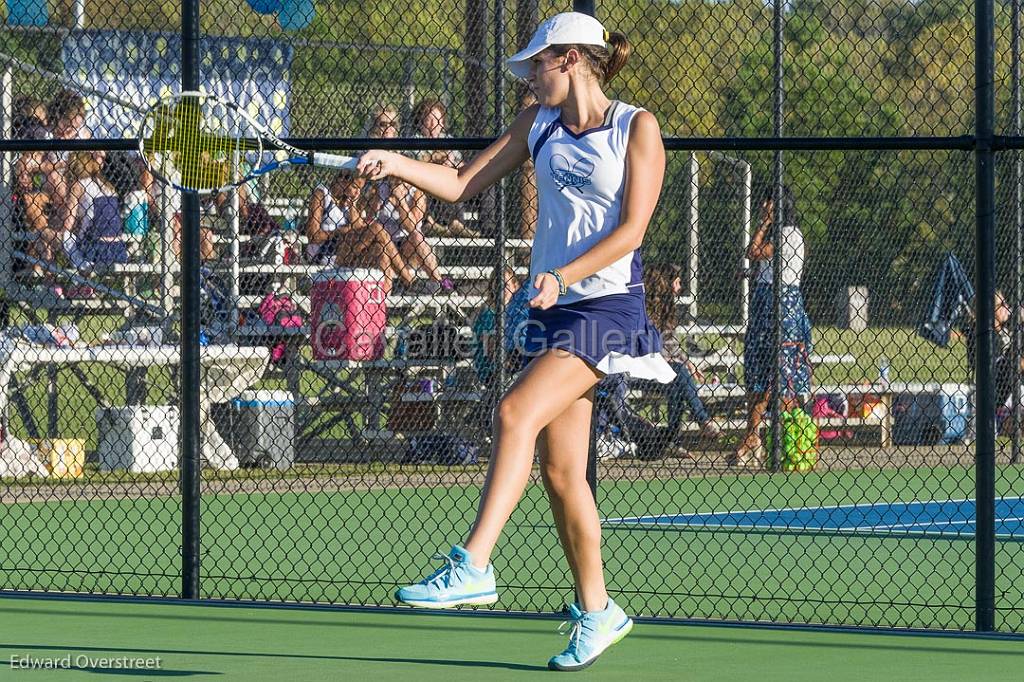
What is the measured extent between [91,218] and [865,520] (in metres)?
5.29

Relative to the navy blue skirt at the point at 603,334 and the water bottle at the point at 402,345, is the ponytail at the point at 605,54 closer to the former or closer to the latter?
the navy blue skirt at the point at 603,334

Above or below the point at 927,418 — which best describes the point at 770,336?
above

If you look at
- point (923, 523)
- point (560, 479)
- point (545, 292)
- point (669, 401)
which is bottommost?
point (923, 523)

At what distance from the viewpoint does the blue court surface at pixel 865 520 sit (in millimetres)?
8617

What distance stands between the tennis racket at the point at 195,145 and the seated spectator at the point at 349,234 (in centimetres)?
451

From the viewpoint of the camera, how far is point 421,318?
1220 centimetres

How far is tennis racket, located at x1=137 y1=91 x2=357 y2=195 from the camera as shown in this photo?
19.0 feet

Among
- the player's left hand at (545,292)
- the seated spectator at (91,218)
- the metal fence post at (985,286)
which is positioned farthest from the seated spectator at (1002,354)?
the player's left hand at (545,292)

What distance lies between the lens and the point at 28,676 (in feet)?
17.1

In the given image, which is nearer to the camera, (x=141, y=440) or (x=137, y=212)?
(x=141, y=440)

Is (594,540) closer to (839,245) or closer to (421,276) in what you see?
(421,276)

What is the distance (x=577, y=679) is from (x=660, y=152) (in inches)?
61.4

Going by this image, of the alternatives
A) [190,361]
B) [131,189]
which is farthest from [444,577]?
[131,189]

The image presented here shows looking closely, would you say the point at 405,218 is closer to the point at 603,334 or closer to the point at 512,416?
the point at 603,334
